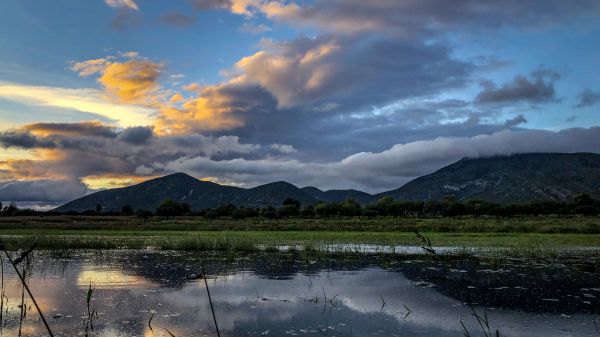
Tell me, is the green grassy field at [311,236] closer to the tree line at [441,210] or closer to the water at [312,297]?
the water at [312,297]

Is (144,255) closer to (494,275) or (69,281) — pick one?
(69,281)

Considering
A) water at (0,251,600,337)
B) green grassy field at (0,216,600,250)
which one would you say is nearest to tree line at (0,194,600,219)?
green grassy field at (0,216,600,250)

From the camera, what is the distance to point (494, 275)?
26.4m

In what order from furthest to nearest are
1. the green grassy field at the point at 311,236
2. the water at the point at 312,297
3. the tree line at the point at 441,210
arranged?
the tree line at the point at 441,210 → the green grassy field at the point at 311,236 → the water at the point at 312,297

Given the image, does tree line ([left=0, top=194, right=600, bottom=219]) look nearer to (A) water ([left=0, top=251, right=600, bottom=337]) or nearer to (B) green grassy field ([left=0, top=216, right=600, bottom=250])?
(B) green grassy field ([left=0, top=216, right=600, bottom=250])

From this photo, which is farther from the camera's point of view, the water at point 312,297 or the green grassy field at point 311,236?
the green grassy field at point 311,236

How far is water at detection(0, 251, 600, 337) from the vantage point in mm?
14809

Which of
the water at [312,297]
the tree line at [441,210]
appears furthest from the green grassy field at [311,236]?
the tree line at [441,210]

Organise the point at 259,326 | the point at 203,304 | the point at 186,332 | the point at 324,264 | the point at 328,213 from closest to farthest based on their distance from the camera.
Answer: the point at 186,332
the point at 259,326
the point at 203,304
the point at 324,264
the point at 328,213

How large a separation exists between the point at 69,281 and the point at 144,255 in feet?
46.2

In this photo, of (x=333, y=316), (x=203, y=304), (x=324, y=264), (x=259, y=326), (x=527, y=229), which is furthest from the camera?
(x=527, y=229)

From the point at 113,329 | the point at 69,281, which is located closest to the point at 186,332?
the point at 113,329

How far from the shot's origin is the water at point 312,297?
48.6ft

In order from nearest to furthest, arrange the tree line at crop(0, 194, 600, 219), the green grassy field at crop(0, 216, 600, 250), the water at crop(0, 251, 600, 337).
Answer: the water at crop(0, 251, 600, 337) → the green grassy field at crop(0, 216, 600, 250) → the tree line at crop(0, 194, 600, 219)
